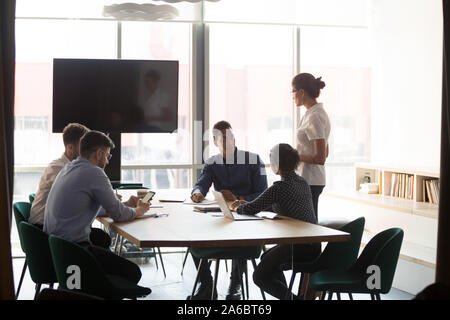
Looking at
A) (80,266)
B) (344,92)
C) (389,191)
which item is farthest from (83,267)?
(344,92)

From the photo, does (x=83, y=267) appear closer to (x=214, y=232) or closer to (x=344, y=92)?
(x=214, y=232)

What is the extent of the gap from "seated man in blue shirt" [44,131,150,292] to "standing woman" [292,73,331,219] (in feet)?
5.27

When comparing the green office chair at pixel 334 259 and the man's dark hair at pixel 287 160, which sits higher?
the man's dark hair at pixel 287 160

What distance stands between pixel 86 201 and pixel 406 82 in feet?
15.1

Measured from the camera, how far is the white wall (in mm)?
6559

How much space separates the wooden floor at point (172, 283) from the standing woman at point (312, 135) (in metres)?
1.15

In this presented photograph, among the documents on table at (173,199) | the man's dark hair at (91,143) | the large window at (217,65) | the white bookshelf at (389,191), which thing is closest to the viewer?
the man's dark hair at (91,143)

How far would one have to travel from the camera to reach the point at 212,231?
138 inches

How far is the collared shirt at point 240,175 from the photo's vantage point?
5.14m

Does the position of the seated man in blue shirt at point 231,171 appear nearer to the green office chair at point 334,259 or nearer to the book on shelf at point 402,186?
the green office chair at point 334,259

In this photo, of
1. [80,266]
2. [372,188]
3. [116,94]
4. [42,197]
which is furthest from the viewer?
[372,188]

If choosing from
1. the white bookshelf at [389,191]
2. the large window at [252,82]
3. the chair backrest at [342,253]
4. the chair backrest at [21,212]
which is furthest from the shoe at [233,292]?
the large window at [252,82]

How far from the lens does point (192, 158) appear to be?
24.7ft

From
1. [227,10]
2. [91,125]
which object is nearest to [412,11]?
[227,10]
